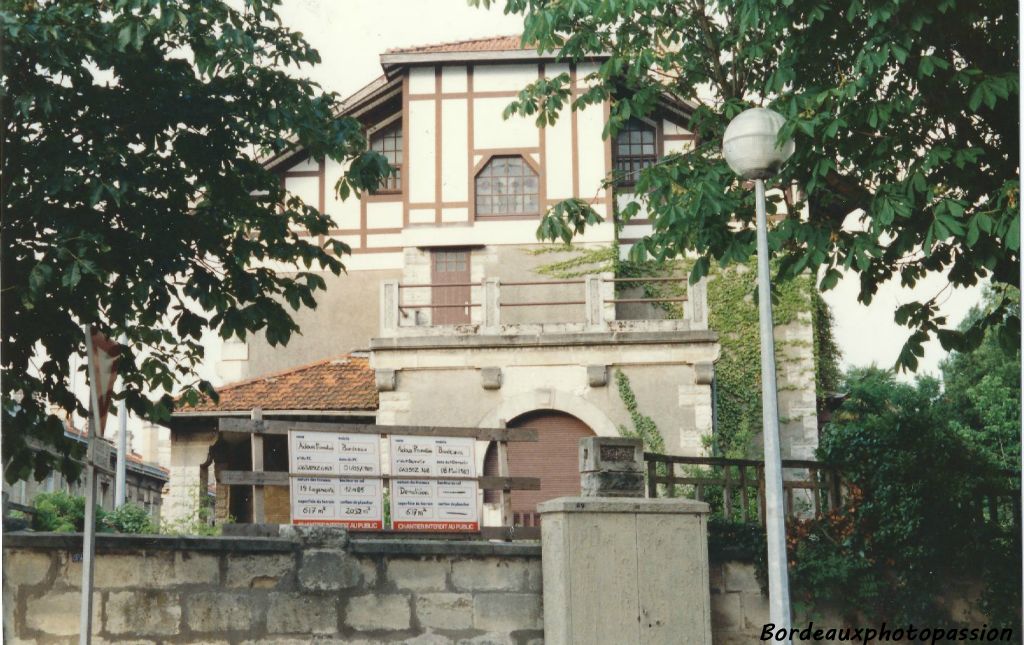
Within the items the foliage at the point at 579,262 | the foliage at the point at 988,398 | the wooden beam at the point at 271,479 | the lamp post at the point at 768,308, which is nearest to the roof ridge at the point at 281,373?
the foliage at the point at 579,262

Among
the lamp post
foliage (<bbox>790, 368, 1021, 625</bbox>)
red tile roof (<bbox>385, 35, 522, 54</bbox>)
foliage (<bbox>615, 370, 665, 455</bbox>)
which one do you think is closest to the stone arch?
foliage (<bbox>615, 370, 665, 455</bbox>)

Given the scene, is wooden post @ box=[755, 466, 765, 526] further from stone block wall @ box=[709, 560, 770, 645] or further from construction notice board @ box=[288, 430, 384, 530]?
construction notice board @ box=[288, 430, 384, 530]

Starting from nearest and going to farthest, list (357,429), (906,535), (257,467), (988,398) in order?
(257,467) → (357,429) → (906,535) → (988,398)

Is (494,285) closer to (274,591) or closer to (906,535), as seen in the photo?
(906,535)

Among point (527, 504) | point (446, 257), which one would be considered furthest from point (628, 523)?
point (446, 257)

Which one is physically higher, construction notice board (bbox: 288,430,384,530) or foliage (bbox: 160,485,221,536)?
construction notice board (bbox: 288,430,384,530)

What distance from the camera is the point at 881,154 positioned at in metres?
9.53

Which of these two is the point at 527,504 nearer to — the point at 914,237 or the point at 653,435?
the point at 653,435

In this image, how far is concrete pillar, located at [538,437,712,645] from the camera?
8781 millimetres

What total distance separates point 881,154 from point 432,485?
171 inches

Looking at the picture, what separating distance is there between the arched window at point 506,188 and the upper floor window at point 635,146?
1.91 metres

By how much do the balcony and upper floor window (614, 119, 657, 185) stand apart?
2421 millimetres

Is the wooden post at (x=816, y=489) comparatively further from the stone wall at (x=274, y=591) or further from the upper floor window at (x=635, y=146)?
the upper floor window at (x=635, y=146)

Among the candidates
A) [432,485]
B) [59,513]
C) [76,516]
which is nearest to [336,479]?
[432,485]
